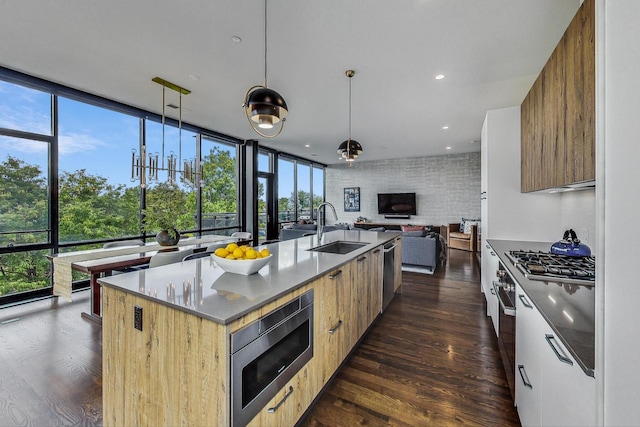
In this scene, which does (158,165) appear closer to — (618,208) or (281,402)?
(281,402)

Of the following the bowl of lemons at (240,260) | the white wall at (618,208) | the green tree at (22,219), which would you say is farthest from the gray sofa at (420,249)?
the green tree at (22,219)

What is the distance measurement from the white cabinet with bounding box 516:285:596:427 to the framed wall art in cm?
870

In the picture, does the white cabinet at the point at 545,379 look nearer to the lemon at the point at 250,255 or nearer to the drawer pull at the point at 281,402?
the drawer pull at the point at 281,402

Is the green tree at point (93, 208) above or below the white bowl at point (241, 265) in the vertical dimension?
above

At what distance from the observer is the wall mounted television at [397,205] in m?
9.21

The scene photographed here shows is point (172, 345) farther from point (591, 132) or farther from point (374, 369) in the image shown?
→ point (591, 132)

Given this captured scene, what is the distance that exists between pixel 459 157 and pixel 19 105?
968 cm

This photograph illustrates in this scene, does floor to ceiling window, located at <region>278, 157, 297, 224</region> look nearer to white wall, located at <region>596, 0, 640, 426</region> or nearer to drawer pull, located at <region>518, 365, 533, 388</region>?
drawer pull, located at <region>518, 365, 533, 388</region>

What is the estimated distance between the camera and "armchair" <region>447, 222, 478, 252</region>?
7322 mm

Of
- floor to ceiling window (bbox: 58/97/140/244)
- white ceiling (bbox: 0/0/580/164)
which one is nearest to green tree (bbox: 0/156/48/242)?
floor to ceiling window (bbox: 58/97/140/244)

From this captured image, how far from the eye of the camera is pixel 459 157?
337 inches

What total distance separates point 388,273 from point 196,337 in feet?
8.06

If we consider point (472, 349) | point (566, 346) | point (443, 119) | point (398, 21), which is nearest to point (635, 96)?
point (566, 346)

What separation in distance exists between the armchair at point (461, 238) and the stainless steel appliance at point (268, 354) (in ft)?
23.2
